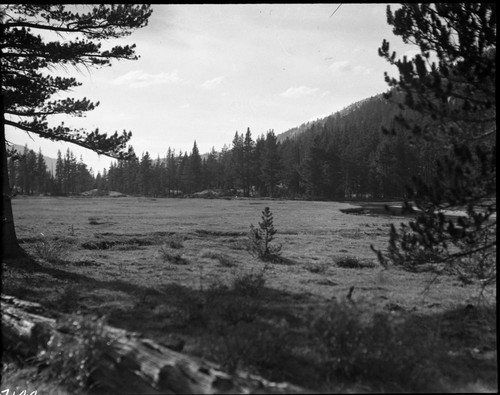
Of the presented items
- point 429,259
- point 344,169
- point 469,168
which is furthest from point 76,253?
point 344,169

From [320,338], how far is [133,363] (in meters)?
2.45

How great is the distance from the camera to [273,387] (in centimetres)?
358

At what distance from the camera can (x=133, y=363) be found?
4375 millimetres

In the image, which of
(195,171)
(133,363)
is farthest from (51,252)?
(195,171)

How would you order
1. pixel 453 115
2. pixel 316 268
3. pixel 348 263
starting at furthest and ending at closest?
pixel 348 263 < pixel 316 268 < pixel 453 115

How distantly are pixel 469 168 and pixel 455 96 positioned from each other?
52.8 inches

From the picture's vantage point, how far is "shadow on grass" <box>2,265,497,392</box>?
4.20 metres

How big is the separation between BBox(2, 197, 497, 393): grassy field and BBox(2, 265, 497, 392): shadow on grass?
0.02 m

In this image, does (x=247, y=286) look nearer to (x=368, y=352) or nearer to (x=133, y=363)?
(x=133, y=363)

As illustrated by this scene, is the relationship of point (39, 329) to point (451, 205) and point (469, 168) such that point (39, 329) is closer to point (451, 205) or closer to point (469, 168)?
point (451, 205)

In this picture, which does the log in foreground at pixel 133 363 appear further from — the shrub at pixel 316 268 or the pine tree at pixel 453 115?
the shrub at pixel 316 268

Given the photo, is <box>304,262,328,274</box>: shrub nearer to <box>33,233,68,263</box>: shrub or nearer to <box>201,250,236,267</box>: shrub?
<box>201,250,236,267</box>: shrub

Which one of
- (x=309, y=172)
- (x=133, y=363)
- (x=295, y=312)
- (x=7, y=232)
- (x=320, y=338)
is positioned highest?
(x=309, y=172)

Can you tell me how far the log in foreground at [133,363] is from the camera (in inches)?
146
